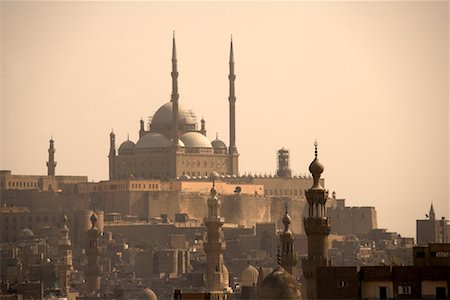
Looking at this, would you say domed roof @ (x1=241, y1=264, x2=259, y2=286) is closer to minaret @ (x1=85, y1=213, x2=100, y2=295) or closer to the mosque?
minaret @ (x1=85, y1=213, x2=100, y2=295)

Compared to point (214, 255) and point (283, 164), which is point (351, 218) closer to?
point (283, 164)

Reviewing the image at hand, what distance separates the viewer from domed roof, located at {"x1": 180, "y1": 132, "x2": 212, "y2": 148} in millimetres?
168375

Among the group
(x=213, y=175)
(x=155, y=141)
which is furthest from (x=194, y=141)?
(x=213, y=175)

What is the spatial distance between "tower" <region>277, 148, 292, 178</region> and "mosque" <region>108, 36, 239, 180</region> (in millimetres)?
6492

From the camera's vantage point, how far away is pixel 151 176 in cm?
16925

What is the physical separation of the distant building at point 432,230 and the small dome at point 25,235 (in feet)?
76.6

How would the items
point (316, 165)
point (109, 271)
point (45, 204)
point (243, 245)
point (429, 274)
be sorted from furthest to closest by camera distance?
point (45, 204)
point (243, 245)
point (109, 271)
point (316, 165)
point (429, 274)

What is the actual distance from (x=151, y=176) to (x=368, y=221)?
1493 cm

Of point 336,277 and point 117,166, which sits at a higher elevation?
point 117,166

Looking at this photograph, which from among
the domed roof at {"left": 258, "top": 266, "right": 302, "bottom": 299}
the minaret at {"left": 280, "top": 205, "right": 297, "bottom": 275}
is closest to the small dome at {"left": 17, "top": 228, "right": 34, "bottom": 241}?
the minaret at {"left": 280, "top": 205, "right": 297, "bottom": 275}

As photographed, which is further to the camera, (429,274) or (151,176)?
(151,176)

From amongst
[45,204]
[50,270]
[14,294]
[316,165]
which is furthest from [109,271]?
[316,165]

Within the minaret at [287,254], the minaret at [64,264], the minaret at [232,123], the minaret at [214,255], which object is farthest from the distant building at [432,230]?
the minaret at [287,254]

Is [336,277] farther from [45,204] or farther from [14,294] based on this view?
[45,204]
